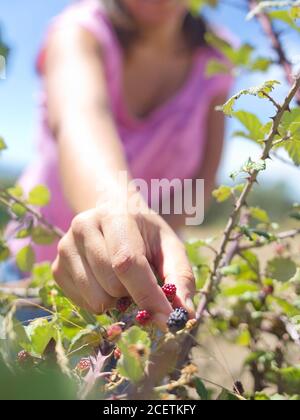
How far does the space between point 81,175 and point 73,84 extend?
0.59m

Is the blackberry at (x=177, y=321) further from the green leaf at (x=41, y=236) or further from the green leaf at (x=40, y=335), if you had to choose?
the green leaf at (x=41, y=236)

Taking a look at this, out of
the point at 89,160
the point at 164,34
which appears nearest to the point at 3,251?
the point at 89,160

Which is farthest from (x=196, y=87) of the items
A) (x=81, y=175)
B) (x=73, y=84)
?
(x=81, y=175)

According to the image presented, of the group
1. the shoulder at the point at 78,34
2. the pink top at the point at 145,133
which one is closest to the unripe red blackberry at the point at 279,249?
the shoulder at the point at 78,34

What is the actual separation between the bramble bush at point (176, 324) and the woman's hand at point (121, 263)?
0.07 ft

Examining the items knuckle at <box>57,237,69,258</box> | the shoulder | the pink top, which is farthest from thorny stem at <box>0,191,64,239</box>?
the pink top

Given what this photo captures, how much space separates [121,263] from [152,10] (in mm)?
1745

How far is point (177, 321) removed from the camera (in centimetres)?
64

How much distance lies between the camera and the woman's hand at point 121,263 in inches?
27.3

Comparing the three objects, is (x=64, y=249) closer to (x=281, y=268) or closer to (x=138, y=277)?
(x=138, y=277)

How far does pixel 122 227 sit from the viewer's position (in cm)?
74

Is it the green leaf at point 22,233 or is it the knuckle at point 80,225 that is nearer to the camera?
the knuckle at point 80,225

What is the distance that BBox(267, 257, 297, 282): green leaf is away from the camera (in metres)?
1.05

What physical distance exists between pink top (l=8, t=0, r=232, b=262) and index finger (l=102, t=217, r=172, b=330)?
1.51 metres
